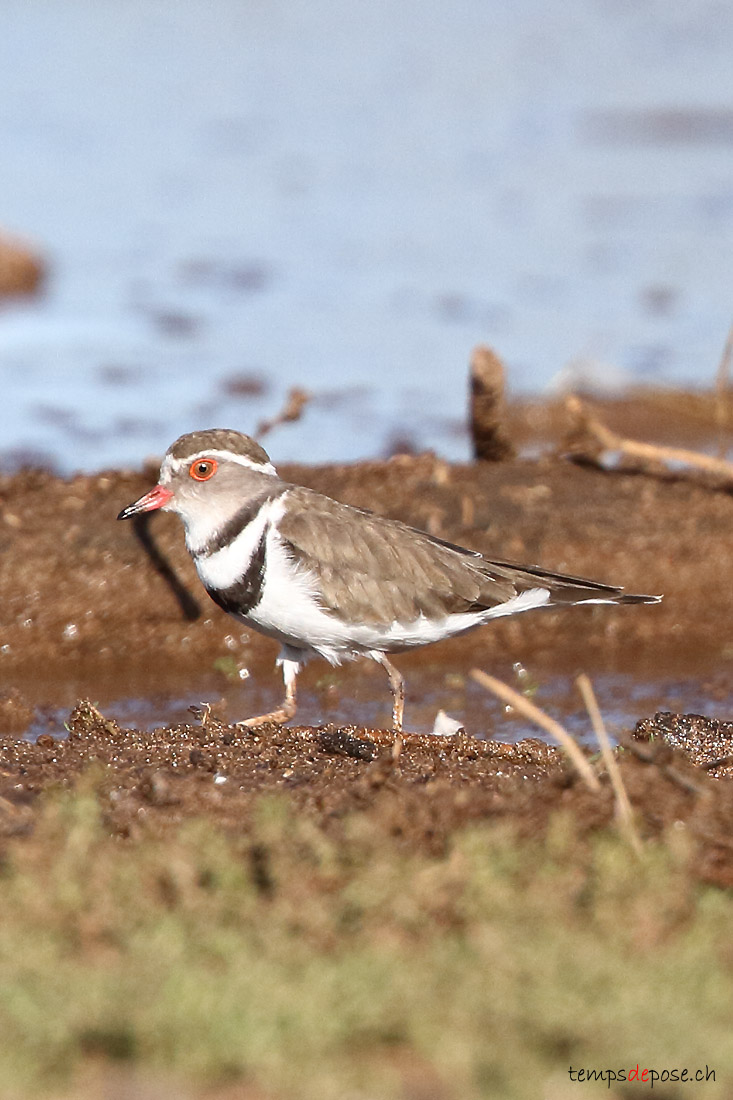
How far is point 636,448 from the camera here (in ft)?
26.3

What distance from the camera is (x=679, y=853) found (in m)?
4.05

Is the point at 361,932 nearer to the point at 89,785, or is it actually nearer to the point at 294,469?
the point at 89,785

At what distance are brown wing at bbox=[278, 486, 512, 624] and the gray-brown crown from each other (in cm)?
23

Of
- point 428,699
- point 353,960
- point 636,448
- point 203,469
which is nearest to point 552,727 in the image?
point 353,960

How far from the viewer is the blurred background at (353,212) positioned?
11.5 metres

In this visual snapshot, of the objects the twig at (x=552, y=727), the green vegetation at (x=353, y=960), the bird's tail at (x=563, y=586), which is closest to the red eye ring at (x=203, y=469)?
the bird's tail at (x=563, y=586)

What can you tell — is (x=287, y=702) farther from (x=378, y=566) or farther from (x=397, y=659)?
(x=397, y=659)

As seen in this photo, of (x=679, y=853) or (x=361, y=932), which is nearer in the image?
(x=361, y=932)

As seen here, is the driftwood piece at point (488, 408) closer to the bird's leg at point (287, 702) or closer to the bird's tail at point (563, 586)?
the bird's tail at point (563, 586)

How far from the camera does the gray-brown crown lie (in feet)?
20.5

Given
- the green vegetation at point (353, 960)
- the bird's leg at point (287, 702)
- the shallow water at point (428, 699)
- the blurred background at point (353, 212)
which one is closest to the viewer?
the green vegetation at point (353, 960)

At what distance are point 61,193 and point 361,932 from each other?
43.9ft

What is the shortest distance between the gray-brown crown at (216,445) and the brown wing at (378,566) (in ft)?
0.76

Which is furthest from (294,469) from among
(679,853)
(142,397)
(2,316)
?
(2,316)
